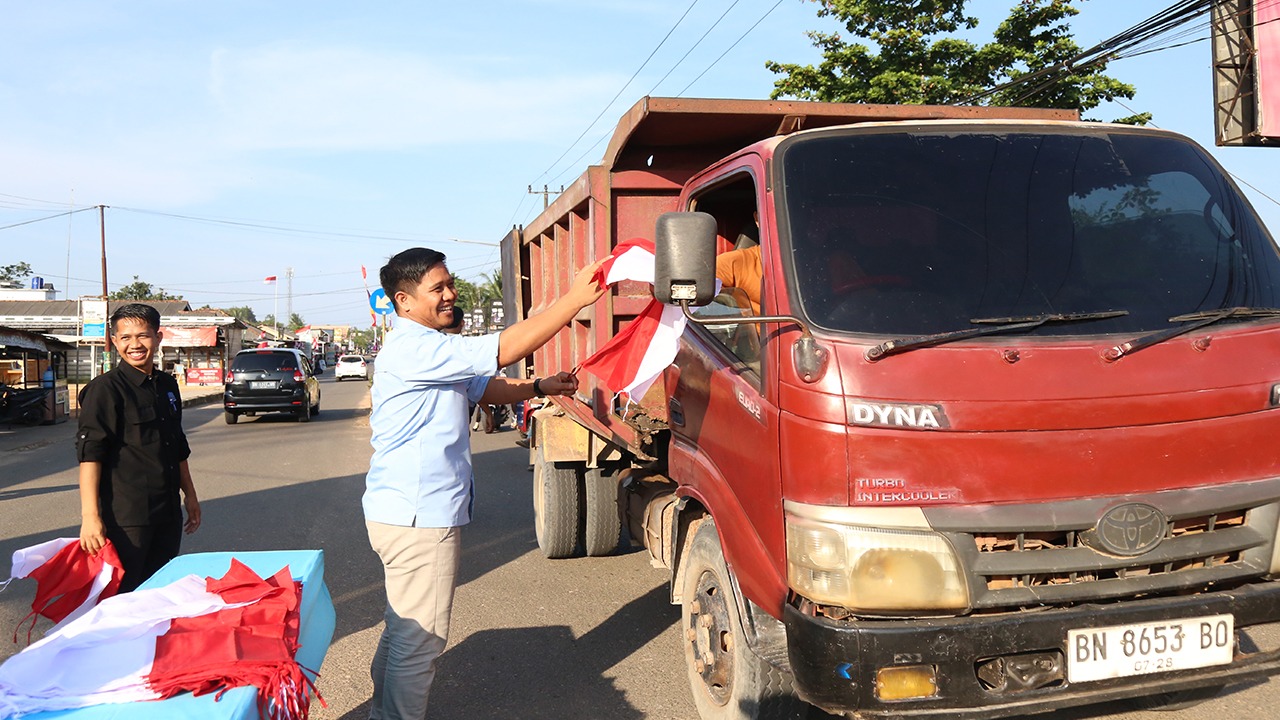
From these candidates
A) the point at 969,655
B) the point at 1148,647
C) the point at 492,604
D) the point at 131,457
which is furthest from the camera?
the point at 492,604

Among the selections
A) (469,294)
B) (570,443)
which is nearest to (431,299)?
(570,443)

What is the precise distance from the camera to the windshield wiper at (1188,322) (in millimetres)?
2846

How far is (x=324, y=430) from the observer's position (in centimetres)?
1959

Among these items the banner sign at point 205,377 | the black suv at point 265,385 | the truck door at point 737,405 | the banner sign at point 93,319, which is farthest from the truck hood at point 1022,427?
the banner sign at point 205,377

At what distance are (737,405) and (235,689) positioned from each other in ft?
5.92

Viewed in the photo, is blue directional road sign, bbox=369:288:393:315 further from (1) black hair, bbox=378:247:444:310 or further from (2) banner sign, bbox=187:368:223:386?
(2) banner sign, bbox=187:368:223:386

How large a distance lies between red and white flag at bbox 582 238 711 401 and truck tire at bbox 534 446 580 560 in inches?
106

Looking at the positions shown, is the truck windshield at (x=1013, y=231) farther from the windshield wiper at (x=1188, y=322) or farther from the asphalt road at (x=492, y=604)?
the asphalt road at (x=492, y=604)

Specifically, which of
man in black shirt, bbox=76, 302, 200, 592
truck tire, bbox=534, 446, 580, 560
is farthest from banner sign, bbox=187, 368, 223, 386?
man in black shirt, bbox=76, 302, 200, 592

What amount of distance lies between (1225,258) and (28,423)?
941 inches

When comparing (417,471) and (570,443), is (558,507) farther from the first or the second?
(417,471)

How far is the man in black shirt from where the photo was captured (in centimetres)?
389

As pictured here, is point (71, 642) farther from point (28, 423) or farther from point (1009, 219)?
point (28, 423)

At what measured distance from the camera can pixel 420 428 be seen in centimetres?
331
